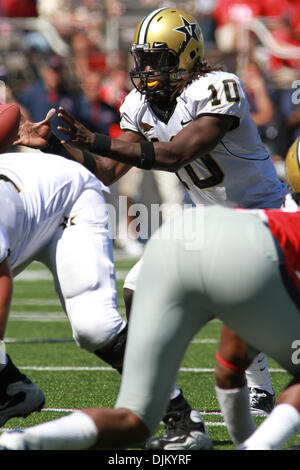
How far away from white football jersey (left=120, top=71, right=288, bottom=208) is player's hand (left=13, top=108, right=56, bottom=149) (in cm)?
61

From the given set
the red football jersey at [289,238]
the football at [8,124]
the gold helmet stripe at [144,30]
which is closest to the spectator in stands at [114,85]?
the gold helmet stripe at [144,30]

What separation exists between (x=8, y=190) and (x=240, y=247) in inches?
44.4

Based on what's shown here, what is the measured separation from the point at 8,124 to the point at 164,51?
1.15 meters

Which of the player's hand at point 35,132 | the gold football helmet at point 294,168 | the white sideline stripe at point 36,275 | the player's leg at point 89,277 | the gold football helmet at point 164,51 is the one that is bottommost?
the white sideline stripe at point 36,275

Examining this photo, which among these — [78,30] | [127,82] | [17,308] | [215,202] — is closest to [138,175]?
[127,82]

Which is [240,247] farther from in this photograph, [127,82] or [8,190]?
[127,82]

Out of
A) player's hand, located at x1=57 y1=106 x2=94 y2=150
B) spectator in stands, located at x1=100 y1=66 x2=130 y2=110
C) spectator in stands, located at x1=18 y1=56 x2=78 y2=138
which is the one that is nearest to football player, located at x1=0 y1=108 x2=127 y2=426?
player's hand, located at x1=57 y1=106 x2=94 y2=150

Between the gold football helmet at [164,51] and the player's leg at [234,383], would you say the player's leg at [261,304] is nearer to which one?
the player's leg at [234,383]

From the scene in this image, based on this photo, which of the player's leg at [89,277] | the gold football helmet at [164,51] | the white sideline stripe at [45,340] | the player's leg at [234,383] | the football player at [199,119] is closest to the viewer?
the player's leg at [234,383]

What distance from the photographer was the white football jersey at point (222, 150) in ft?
13.2

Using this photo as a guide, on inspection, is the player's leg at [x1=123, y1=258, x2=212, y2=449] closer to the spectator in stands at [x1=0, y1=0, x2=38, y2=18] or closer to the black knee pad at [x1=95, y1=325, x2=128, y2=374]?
the black knee pad at [x1=95, y1=325, x2=128, y2=374]

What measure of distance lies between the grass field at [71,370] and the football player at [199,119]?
0.55m

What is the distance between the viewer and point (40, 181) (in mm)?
3348

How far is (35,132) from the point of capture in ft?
12.6
